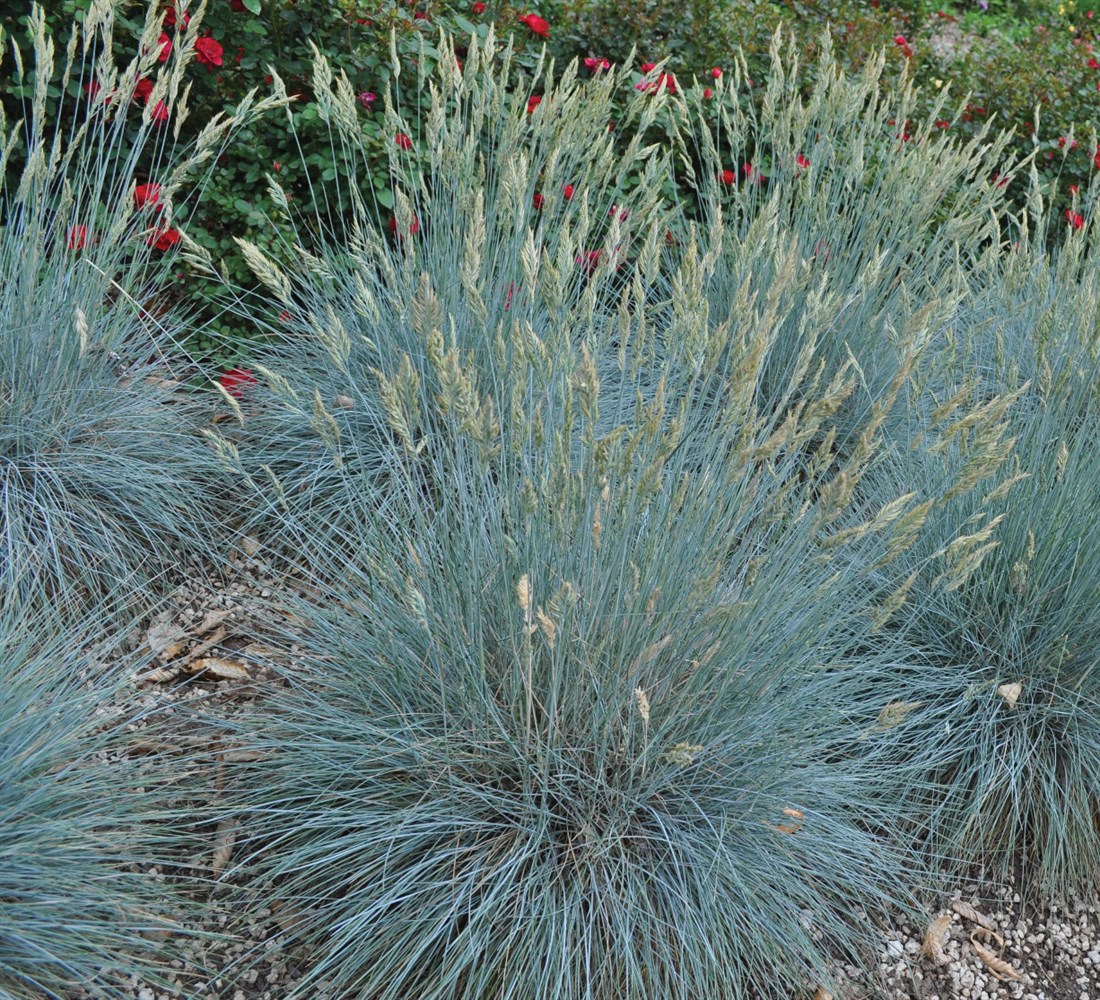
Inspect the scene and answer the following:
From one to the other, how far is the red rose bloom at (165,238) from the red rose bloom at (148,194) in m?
0.09

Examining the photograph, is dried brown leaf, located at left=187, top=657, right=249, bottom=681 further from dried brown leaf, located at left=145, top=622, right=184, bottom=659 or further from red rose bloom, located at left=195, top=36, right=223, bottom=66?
red rose bloom, located at left=195, top=36, right=223, bottom=66

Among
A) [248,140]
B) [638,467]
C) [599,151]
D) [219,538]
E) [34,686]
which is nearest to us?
[34,686]

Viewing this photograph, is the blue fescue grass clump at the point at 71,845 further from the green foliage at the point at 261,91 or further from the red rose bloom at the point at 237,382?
the green foliage at the point at 261,91

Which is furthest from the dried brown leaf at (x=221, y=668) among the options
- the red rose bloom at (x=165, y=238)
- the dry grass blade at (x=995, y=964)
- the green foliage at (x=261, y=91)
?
the dry grass blade at (x=995, y=964)

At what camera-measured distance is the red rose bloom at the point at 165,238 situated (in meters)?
3.31

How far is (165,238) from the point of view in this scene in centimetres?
379

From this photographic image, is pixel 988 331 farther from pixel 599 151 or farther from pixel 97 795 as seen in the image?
pixel 97 795

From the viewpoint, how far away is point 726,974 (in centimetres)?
224

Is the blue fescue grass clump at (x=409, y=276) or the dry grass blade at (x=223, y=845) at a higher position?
the blue fescue grass clump at (x=409, y=276)

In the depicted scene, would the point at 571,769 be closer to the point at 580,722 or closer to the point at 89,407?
the point at 580,722

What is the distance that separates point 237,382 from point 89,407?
1.77ft

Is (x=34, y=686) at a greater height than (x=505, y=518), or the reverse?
(x=505, y=518)

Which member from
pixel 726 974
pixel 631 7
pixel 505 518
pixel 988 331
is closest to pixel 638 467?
pixel 505 518

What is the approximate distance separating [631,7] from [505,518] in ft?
10.2
